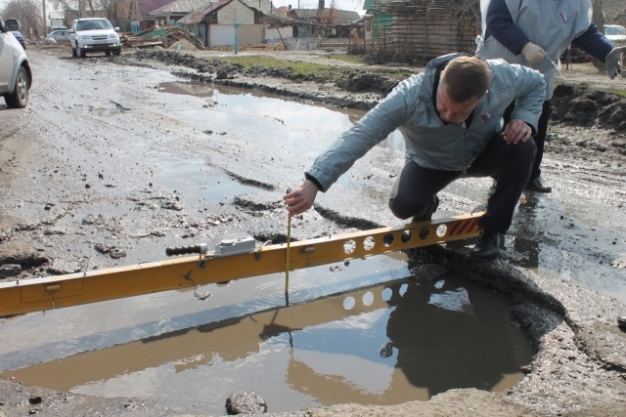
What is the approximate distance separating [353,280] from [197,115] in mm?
6869

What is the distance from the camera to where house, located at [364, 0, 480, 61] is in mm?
23281

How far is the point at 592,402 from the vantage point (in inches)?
95.6

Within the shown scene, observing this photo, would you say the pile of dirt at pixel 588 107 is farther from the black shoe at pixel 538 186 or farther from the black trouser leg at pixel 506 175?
the black trouser leg at pixel 506 175

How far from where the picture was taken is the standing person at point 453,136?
2930 mm

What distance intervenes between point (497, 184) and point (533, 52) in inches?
53.1

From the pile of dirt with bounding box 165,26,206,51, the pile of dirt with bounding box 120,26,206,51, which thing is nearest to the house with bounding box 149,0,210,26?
the pile of dirt with bounding box 120,26,206,51

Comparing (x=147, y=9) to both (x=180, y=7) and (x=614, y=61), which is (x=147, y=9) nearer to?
(x=180, y=7)

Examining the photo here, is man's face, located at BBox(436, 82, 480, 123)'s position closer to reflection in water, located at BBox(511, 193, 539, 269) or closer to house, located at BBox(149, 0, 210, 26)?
reflection in water, located at BBox(511, 193, 539, 269)

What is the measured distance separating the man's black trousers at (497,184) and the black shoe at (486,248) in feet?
0.30

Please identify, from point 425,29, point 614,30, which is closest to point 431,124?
point 425,29

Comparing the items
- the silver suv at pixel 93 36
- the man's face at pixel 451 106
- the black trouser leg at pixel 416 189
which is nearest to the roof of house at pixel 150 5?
the silver suv at pixel 93 36

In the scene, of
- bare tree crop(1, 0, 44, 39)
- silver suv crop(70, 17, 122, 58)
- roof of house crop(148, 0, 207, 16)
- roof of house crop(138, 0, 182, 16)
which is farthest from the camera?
bare tree crop(1, 0, 44, 39)

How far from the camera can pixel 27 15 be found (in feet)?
286

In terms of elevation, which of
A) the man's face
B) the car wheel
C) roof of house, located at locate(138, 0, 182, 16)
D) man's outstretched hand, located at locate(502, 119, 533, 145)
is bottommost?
the car wheel
